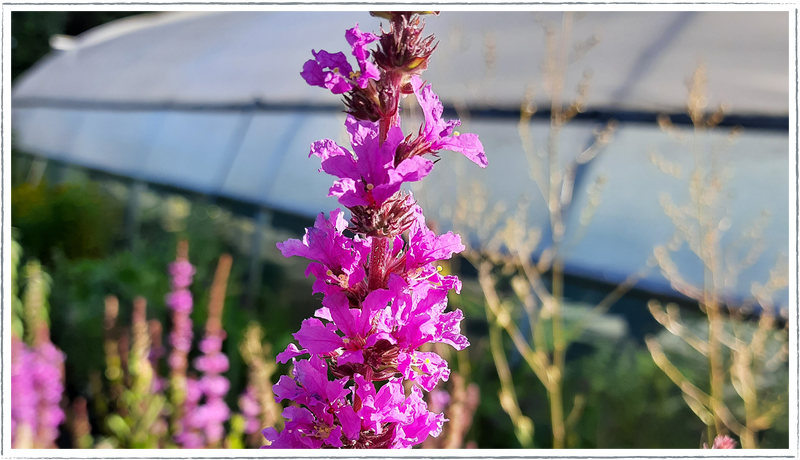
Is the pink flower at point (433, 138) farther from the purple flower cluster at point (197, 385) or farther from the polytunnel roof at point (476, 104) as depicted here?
the purple flower cluster at point (197, 385)

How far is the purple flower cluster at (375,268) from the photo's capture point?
0.77 m

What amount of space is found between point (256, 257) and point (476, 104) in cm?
278

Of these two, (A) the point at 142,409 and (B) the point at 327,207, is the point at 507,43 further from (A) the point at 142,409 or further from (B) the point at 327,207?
(A) the point at 142,409

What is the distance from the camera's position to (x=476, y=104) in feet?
14.9

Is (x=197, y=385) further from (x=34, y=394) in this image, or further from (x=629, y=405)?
(x=629, y=405)

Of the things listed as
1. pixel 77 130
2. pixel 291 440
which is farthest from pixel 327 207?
pixel 77 130

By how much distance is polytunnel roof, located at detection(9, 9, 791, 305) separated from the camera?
3.51 meters

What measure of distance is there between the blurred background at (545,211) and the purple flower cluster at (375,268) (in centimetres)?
73

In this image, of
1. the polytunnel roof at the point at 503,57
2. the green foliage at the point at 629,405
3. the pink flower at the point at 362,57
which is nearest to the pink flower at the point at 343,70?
the pink flower at the point at 362,57

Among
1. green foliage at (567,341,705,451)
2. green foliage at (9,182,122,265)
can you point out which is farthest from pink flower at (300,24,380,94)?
green foliage at (9,182,122,265)

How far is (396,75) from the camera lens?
0.79m

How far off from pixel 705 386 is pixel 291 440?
3.19 meters

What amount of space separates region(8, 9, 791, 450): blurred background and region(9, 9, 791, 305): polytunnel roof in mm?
18

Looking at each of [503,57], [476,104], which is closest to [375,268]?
[476,104]
